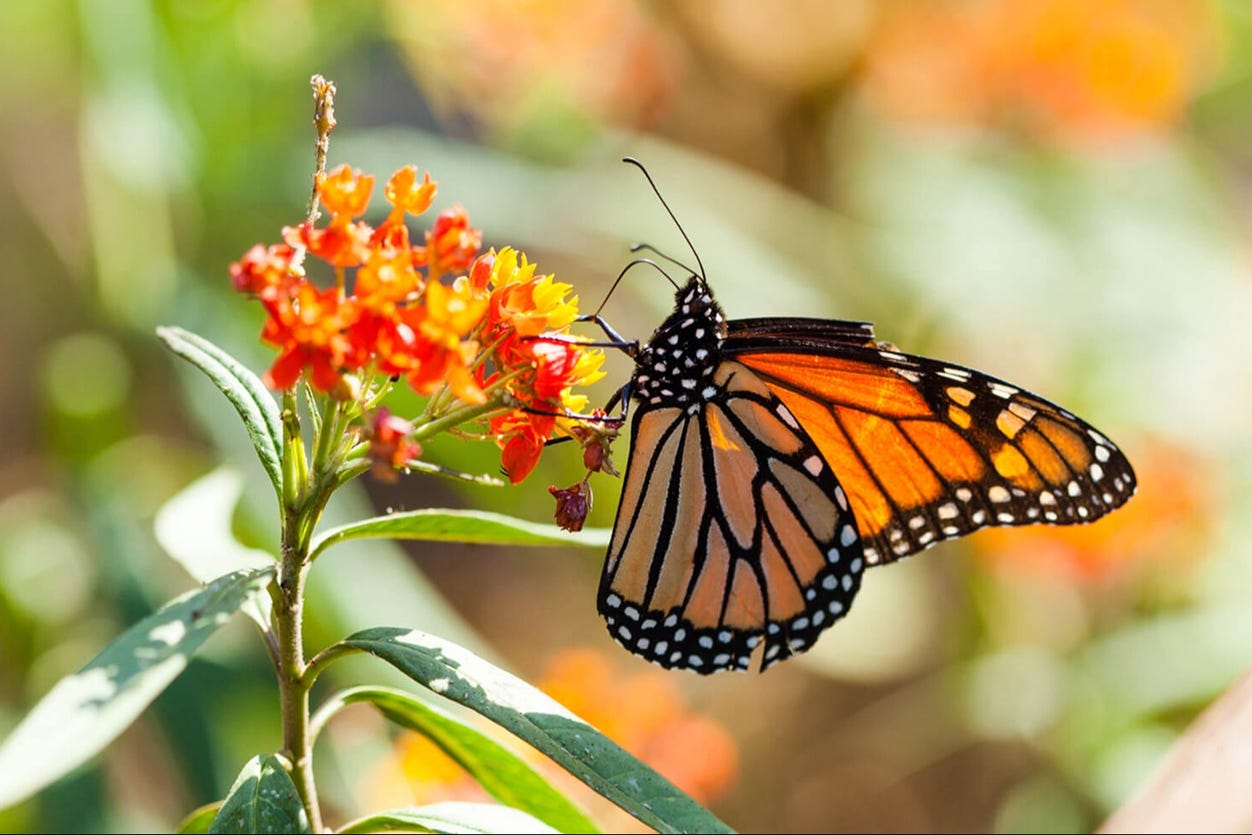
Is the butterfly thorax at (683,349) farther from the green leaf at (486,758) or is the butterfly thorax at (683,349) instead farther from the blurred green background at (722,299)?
the blurred green background at (722,299)

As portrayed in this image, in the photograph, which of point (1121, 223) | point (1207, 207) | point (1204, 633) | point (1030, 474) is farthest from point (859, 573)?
point (1207, 207)

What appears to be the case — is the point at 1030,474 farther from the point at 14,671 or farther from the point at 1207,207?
the point at 1207,207

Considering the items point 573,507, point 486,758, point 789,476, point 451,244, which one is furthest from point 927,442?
point 451,244

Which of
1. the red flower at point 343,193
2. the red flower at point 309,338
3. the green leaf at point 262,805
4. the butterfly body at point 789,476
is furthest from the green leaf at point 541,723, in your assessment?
the butterfly body at point 789,476

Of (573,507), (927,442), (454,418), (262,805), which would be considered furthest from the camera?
(927,442)

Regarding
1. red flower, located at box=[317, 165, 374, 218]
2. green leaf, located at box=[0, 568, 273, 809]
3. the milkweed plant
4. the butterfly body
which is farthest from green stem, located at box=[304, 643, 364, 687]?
the butterfly body

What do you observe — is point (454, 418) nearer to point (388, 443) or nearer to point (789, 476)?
point (388, 443)
